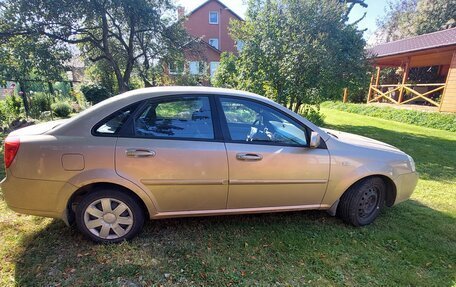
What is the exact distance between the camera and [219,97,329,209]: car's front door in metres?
2.77

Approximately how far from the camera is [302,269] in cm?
252

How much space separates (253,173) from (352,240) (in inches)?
55.3

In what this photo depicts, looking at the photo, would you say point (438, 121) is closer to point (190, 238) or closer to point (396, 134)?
point (396, 134)

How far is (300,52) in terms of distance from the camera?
7.43 m

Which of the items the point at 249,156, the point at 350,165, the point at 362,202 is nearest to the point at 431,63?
the point at 362,202

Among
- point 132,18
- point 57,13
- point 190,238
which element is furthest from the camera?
point 132,18

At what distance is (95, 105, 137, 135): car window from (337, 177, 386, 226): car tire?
8.61 ft

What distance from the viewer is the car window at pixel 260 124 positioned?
2870mm

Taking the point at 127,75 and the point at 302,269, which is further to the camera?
the point at 127,75

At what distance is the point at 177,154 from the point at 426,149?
26.2ft

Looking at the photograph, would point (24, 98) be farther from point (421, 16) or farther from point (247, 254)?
point (421, 16)

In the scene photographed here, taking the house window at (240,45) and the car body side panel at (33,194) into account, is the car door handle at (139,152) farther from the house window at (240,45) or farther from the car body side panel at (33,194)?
the house window at (240,45)

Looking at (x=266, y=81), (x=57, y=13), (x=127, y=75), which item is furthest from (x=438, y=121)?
(x=57, y=13)

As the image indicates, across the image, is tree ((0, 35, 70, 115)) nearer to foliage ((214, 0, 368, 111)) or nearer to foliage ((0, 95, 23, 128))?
foliage ((0, 95, 23, 128))
